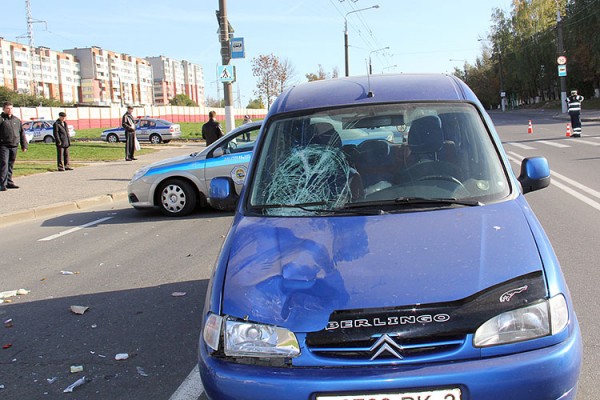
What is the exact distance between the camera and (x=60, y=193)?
13016 millimetres

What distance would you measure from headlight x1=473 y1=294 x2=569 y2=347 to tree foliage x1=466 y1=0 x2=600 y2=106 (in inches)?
2184

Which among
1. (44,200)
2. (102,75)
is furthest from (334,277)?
(102,75)

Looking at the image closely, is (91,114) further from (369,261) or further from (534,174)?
(369,261)

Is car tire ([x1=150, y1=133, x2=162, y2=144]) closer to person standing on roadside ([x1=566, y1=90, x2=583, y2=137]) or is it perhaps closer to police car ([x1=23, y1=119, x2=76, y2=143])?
police car ([x1=23, y1=119, x2=76, y2=143])

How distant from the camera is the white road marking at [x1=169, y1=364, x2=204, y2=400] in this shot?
3.39 metres

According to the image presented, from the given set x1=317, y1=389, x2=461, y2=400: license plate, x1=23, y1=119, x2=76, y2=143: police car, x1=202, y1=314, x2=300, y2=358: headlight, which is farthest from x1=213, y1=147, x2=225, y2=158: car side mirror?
x1=23, y1=119, x2=76, y2=143: police car

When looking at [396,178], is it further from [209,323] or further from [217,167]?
[217,167]

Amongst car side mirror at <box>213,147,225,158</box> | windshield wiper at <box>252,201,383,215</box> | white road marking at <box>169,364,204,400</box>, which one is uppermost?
car side mirror at <box>213,147,225,158</box>

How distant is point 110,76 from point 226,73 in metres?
154

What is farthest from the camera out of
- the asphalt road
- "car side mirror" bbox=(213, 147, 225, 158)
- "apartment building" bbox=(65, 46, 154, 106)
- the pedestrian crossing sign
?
"apartment building" bbox=(65, 46, 154, 106)

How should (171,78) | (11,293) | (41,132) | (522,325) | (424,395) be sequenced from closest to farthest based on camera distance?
(424,395)
(522,325)
(11,293)
(41,132)
(171,78)

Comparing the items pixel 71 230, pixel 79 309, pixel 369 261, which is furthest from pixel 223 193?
pixel 71 230

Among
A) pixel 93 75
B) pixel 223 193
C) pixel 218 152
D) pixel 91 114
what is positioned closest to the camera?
pixel 223 193

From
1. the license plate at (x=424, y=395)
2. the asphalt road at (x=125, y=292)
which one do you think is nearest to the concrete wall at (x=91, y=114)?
the asphalt road at (x=125, y=292)
